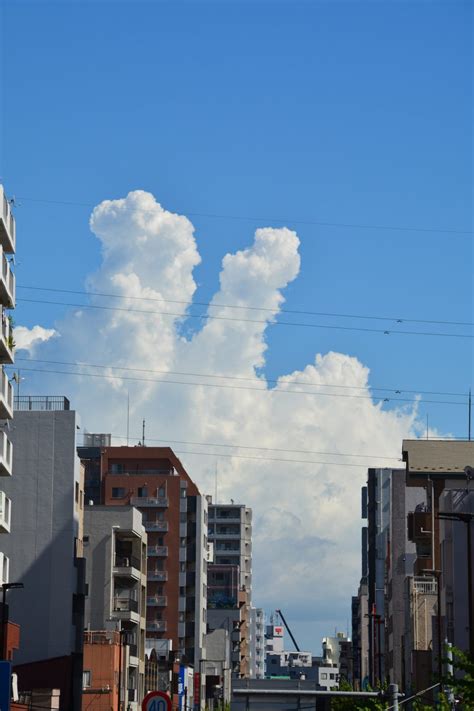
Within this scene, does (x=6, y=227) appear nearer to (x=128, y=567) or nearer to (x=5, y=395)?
(x=5, y=395)

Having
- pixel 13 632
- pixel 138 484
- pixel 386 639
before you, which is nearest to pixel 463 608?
pixel 13 632

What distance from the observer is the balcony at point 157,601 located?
162m

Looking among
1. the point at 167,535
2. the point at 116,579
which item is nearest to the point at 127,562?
the point at 116,579

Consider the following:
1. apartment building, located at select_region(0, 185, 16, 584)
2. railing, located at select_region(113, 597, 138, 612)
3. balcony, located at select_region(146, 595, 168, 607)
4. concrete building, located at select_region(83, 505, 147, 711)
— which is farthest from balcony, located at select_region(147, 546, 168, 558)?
apartment building, located at select_region(0, 185, 16, 584)

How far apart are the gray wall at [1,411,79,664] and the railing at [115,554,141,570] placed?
20156 mm

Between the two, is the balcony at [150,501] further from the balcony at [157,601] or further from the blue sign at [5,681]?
the blue sign at [5,681]

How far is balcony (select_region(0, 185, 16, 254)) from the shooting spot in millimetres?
70438

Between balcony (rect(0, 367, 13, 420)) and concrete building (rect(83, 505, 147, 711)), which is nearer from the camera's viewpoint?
balcony (rect(0, 367, 13, 420))

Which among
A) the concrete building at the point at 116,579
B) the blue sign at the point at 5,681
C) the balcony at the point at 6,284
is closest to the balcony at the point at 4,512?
the balcony at the point at 6,284

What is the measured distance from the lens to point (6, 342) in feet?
242

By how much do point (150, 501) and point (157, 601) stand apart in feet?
37.7

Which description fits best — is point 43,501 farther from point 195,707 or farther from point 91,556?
point 195,707

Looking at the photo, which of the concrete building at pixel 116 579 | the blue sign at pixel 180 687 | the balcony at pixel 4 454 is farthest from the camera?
the blue sign at pixel 180 687

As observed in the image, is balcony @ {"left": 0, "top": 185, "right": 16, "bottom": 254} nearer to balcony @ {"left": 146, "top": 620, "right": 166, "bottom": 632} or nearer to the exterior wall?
the exterior wall
